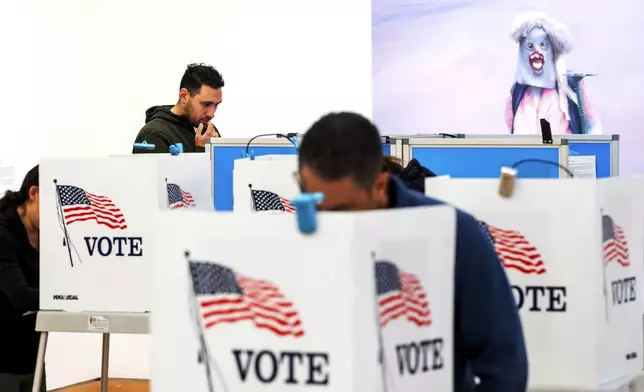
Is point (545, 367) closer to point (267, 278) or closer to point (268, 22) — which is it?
point (267, 278)

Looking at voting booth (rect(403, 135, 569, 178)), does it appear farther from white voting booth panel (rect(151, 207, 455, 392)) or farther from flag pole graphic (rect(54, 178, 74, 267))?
white voting booth panel (rect(151, 207, 455, 392))

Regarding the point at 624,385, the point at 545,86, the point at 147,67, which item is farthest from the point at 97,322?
the point at 147,67

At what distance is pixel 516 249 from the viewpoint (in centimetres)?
198

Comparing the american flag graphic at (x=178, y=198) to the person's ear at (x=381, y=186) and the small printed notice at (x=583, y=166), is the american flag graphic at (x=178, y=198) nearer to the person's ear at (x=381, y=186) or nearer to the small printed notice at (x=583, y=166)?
the small printed notice at (x=583, y=166)

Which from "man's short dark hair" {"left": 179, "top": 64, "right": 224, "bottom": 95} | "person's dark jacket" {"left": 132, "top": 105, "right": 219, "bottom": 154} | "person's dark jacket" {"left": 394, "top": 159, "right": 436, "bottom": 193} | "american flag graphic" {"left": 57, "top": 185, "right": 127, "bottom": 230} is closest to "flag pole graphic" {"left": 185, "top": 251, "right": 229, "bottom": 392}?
"person's dark jacket" {"left": 394, "top": 159, "right": 436, "bottom": 193}

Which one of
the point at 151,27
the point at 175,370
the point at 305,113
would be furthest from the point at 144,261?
the point at 151,27

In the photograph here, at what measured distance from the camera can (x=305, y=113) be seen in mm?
5543

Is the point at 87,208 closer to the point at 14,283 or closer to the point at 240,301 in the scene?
the point at 14,283

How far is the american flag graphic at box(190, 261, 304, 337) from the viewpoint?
4.51ft

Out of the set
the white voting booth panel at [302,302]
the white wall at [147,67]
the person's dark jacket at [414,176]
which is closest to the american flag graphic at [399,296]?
the white voting booth panel at [302,302]

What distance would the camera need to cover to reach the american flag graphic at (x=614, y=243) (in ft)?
6.35

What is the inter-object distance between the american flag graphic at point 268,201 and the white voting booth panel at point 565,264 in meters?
0.82

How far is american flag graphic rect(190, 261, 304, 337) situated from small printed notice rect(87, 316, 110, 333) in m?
1.47

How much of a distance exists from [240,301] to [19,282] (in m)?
1.87
